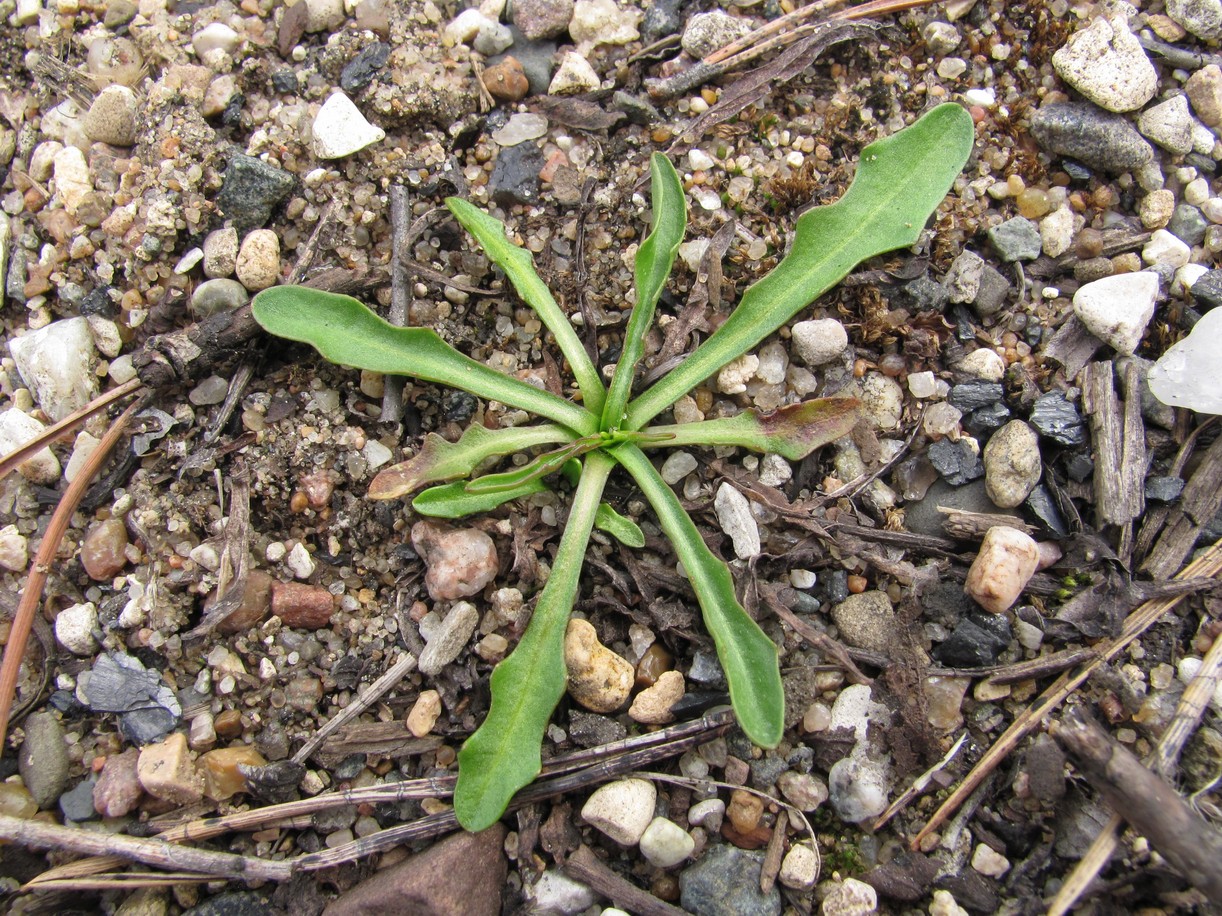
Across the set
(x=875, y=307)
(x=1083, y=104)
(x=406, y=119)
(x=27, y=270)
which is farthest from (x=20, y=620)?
(x=1083, y=104)

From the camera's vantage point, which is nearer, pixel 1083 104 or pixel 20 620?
pixel 20 620

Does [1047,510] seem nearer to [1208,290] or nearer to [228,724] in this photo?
[1208,290]

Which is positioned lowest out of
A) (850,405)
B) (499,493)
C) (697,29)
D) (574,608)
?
(574,608)

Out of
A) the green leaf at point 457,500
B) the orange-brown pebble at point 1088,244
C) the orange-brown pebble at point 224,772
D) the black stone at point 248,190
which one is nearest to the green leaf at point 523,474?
the green leaf at point 457,500

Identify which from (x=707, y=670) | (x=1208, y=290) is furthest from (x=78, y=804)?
(x=1208, y=290)

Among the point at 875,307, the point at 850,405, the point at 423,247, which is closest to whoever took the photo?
the point at 850,405

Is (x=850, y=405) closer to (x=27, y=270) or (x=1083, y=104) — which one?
(x=1083, y=104)

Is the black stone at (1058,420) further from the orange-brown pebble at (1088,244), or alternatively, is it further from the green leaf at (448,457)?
the green leaf at (448,457)
